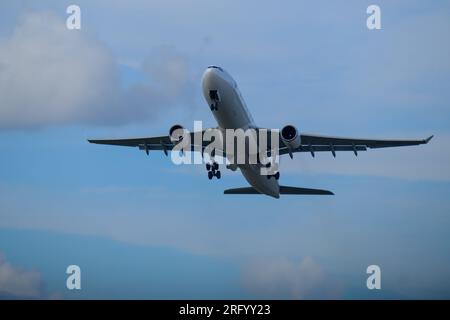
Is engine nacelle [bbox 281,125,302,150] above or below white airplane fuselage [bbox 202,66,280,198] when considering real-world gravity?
below

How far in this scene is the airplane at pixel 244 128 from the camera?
3841cm

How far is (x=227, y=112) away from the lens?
38750 mm

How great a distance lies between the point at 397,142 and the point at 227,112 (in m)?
10.3

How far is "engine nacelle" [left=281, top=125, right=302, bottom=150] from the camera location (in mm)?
41281

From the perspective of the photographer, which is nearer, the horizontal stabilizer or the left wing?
the left wing

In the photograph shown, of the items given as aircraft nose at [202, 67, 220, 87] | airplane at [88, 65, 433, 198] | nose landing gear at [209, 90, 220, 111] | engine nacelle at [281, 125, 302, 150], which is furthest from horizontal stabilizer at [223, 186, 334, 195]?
aircraft nose at [202, 67, 220, 87]

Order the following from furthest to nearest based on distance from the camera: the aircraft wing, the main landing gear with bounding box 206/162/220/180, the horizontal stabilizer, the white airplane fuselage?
the horizontal stabilizer, the main landing gear with bounding box 206/162/220/180, the aircraft wing, the white airplane fuselage

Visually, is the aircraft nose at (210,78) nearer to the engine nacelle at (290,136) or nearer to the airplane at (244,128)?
the airplane at (244,128)

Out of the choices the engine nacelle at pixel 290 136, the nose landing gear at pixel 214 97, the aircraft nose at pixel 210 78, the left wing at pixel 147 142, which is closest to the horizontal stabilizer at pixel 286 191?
the left wing at pixel 147 142

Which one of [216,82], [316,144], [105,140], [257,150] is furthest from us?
[105,140]

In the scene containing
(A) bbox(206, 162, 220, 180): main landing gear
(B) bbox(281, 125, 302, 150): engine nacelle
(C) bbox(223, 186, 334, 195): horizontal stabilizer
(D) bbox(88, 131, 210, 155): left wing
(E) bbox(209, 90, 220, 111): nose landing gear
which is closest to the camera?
(E) bbox(209, 90, 220, 111): nose landing gear

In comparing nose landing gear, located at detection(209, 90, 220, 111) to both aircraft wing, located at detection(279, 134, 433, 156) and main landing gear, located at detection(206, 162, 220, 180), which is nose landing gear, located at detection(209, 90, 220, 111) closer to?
aircraft wing, located at detection(279, 134, 433, 156)
